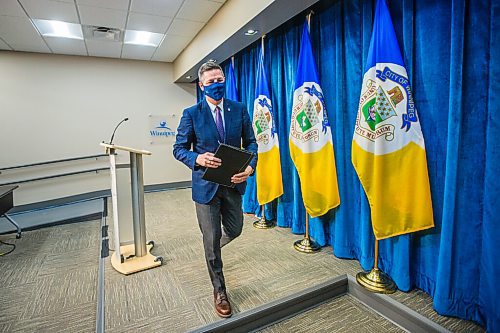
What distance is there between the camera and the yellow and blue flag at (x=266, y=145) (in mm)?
3074

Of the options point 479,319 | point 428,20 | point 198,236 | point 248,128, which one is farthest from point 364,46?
point 198,236

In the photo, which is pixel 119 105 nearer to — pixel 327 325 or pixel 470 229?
pixel 327 325

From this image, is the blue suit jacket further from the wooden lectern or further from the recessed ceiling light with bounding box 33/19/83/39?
the recessed ceiling light with bounding box 33/19/83/39

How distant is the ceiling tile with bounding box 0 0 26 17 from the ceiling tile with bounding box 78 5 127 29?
1.91 feet

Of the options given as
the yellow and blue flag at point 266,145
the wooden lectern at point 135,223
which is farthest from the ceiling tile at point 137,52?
the wooden lectern at point 135,223

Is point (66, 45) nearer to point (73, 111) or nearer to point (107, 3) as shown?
point (73, 111)

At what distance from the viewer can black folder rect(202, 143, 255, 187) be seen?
1.56 meters

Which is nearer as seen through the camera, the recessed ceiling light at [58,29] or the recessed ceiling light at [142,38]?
the recessed ceiling light at [58,29]

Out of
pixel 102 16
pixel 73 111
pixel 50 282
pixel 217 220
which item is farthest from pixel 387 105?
pixel 73 111

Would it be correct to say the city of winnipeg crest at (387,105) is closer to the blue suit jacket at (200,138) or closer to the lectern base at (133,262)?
the blue suit jacket at (200,138)

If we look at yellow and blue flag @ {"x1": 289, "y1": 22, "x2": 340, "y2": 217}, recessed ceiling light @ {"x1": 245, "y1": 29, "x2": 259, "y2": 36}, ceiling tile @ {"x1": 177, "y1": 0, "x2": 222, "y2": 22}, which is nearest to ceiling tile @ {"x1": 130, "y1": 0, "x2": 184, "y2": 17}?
ceiling tile @ {"x1": 177, "y1": 0, "x2": 222, "y2": 22}

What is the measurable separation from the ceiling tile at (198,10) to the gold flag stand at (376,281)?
294 cm

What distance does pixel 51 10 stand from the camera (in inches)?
122

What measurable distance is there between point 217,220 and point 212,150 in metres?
0.43
